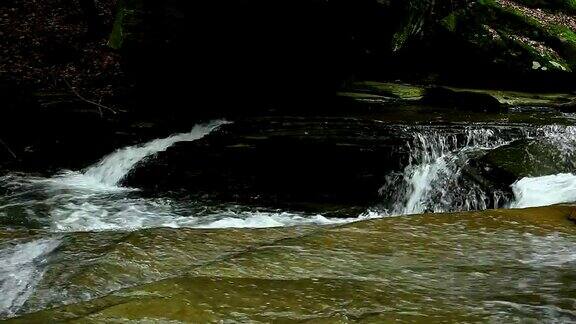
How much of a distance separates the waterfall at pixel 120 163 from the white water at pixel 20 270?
5146mm

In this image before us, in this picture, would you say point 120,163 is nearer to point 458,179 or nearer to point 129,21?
point 129,21

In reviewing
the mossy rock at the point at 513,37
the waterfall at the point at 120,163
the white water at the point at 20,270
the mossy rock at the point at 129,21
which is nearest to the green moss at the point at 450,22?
the mossy rock at the point at 513,37

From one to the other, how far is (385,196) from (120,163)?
17.0ft

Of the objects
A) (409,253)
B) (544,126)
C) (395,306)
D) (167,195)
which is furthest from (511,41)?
(395,306)

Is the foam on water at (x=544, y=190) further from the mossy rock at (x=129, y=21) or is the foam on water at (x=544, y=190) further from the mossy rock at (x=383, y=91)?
the mossy rock at (x=129, y=21)

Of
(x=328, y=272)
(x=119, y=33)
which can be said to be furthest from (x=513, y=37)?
(x=328, y=272)

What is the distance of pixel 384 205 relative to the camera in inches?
322

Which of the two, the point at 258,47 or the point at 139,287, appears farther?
the point at 258,47

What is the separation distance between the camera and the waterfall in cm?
980

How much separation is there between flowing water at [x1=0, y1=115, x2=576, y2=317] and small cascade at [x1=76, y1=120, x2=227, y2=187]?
0.34 ft

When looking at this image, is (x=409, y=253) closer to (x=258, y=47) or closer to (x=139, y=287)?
(x=139, y=287)

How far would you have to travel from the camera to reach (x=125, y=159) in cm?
1038

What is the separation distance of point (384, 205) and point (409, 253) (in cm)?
447

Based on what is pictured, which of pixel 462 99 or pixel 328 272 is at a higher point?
pixel 462 99
